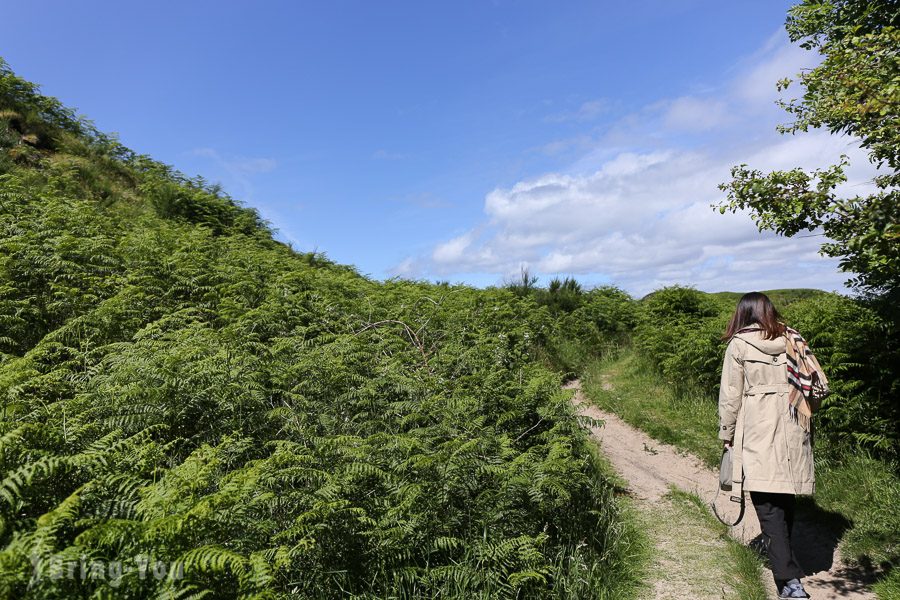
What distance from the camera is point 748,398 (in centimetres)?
435

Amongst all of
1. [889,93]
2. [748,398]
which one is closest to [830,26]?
[889,93]

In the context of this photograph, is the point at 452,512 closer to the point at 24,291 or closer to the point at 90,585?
the point at 90,585

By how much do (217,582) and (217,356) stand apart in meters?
2.93

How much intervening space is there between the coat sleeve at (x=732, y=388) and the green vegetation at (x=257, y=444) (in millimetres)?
1412

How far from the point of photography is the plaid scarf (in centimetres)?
425

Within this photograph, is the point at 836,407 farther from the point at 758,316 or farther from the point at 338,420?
the point at 338,420

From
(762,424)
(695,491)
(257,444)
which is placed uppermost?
(257,444)

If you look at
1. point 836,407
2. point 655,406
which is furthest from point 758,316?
point 655,406

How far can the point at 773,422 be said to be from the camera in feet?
13.8

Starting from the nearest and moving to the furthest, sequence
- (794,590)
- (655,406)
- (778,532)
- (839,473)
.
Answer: (794,590)
(778,532)
(839,473)
(655,406)

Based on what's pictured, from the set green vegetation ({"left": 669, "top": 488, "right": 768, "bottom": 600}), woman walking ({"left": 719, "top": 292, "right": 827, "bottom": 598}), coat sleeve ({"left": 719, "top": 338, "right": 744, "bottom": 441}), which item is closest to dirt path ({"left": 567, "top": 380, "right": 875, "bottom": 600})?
→ green vegetation ({"left": 669, "top": 488, "right": 768, "bottom": 600})

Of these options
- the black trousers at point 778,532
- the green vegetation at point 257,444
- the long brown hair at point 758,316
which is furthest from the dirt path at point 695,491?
the long brown hair at point 758,316

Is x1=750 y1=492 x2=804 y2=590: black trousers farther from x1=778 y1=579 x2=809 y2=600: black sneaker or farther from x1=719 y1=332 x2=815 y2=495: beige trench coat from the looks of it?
x1=719 y1=332 x2=815 y2=495: beige trench coat

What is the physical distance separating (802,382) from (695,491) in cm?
276
